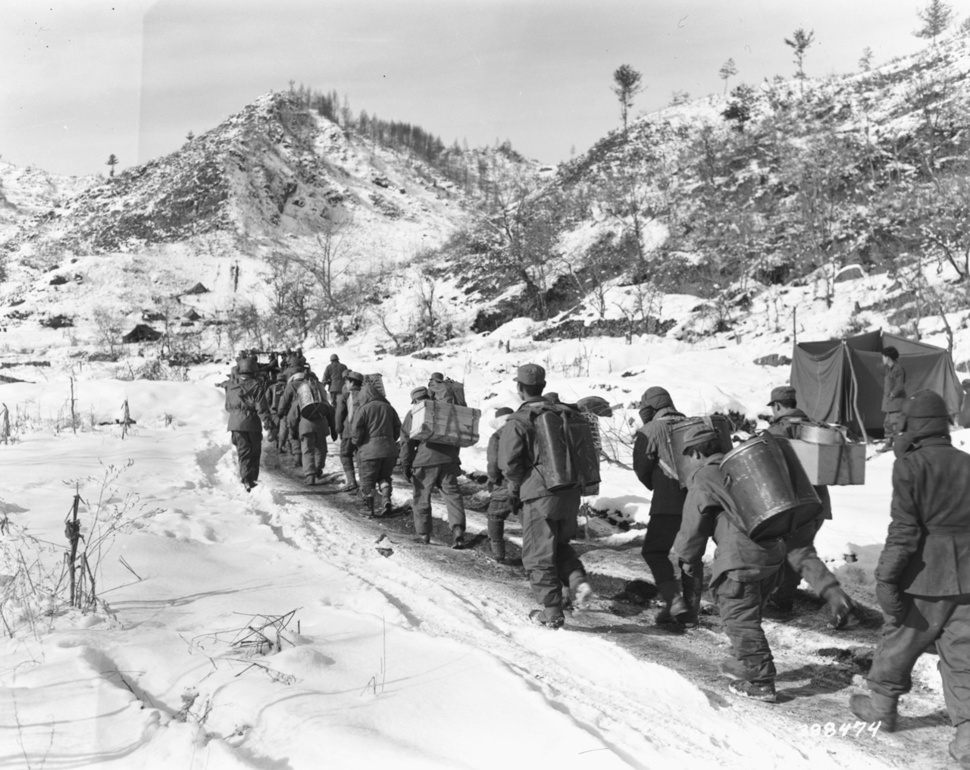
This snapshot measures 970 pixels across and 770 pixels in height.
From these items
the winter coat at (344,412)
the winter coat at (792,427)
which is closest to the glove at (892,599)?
the winter coat at (792,427)

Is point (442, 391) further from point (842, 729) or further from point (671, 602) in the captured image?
point (842, 729)

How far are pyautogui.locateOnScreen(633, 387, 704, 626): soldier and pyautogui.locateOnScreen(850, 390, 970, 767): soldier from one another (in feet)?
6.46

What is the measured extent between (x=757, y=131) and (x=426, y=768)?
2036 inches

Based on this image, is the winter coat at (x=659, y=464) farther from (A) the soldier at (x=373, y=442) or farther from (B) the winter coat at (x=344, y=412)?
(B) the winter coat at (x=344, y=412)

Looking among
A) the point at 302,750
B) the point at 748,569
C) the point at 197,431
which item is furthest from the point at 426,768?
the point at 197,431

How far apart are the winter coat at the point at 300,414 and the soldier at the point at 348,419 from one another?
1.04m

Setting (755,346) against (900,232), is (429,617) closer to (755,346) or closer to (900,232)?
(755,346)

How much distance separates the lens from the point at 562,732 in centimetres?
Result: 324

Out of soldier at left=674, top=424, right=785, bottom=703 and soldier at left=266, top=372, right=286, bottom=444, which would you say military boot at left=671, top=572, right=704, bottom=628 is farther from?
soldier at left=266, top=372, right=286, bottom=444

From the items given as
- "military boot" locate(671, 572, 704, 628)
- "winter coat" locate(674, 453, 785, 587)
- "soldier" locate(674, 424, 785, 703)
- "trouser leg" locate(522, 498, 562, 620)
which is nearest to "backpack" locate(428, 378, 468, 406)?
"trouser leg" locate(522, 498, 562, 620)

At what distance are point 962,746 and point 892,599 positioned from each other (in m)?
0.68

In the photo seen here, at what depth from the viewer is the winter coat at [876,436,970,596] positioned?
353 cm

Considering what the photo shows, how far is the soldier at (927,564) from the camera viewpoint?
3.52 metres

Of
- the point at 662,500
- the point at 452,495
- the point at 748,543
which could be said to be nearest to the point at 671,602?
the point at 662,500
